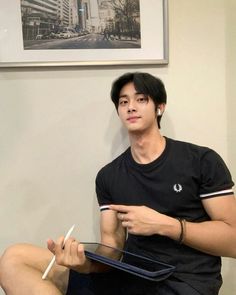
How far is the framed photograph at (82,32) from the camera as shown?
1312 millimetres

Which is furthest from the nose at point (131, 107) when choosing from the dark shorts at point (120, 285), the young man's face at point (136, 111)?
the dark shorts at point (120, 285)

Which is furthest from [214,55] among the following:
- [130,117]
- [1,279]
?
[1,279]

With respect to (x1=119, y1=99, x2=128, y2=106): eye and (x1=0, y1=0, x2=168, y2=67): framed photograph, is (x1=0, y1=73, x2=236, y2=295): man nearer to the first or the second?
(x1=119, y1=99, x2=128, y2=106): eye

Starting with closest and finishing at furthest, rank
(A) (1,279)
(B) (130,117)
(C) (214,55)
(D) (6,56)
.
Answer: (A) (1,279)
(B) (130,117)
(D) (6,56)
(C) (214,55)

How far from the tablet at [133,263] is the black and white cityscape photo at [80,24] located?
27.9 inches

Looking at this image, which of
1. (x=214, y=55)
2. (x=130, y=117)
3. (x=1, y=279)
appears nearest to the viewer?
(x=1, y=279)

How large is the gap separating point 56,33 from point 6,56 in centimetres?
19

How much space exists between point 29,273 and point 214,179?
1.97 ft

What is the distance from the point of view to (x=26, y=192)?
4.58 feet

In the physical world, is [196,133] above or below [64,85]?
below

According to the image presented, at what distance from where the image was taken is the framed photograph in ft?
4.30

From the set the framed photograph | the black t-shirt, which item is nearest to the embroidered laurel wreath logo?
the black t-shirt

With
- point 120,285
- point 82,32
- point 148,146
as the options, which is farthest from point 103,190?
point 82,32

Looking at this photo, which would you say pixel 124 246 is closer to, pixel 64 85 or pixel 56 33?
pixel 64 85
